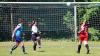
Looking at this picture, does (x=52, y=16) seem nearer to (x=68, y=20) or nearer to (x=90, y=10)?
(x=68, y=20)

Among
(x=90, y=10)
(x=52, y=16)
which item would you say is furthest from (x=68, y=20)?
(x=90, y=10)

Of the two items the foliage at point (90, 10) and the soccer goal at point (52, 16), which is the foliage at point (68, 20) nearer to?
the soccer goal at point (52, 16)

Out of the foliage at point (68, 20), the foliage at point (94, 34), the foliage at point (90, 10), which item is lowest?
the foliage at point (94, 34)

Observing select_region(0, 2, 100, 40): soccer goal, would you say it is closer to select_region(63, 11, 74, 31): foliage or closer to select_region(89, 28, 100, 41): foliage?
select_region(63, 11, 74, 31): foliage

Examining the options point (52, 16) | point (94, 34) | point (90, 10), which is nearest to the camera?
point (52, 16)

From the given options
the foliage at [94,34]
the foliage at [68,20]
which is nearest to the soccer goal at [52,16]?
the foliage at [68,20]

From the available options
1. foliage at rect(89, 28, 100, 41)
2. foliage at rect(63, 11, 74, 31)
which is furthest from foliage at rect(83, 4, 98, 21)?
foliage at rect(89, 28, 100, 41)

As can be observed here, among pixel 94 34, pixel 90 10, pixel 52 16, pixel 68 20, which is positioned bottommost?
pixel 94 34

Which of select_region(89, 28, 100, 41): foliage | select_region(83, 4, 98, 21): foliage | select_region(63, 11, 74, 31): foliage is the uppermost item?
select_region(83, 4, 98, 21): foliage

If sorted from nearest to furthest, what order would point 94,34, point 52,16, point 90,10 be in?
point 52,16
point 94,34
point 90,10

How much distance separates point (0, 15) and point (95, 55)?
11408 millimetres

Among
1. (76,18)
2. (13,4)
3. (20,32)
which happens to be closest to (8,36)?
(13,4)

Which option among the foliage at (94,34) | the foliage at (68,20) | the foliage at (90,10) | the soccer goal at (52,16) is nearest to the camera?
the soccer goal at (52,16)

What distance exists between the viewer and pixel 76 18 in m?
29.9
